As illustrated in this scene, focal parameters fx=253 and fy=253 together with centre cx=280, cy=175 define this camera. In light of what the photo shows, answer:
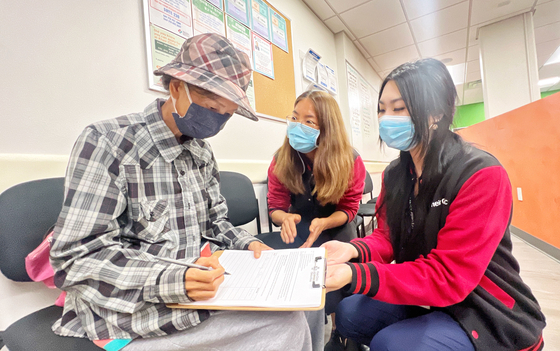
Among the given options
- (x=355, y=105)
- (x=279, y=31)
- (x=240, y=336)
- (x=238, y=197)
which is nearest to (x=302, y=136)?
(x=238, y=197)

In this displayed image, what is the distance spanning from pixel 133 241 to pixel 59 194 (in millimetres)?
324

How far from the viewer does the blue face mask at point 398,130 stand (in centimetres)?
81

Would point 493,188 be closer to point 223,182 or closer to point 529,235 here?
point 223,182

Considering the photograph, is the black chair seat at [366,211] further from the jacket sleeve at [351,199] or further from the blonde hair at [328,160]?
the blonde hair at [328,160]

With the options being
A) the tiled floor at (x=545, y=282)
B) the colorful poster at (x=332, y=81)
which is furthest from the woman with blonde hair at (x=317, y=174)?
the colorful poster at (x=332, y=81)


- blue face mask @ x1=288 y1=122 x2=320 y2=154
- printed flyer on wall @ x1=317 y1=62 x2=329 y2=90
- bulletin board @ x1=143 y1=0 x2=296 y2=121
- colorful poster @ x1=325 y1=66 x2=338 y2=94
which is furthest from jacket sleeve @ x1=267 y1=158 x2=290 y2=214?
colorful poster @ x1=325 y1=66 x2=338 y2=94

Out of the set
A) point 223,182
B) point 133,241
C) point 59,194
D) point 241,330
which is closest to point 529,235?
point 223,182

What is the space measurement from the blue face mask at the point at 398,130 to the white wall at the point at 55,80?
1.03 m

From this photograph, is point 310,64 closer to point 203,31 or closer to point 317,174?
point 203,31

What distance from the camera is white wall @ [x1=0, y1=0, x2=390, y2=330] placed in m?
0.77

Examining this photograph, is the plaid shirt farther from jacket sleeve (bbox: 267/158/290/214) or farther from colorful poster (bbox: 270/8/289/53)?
colorful poster (bbox: 270/8/289/53)

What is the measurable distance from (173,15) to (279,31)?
1018 millimetres

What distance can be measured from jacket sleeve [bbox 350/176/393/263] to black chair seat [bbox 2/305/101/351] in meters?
0.76

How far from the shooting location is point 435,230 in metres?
0.73
